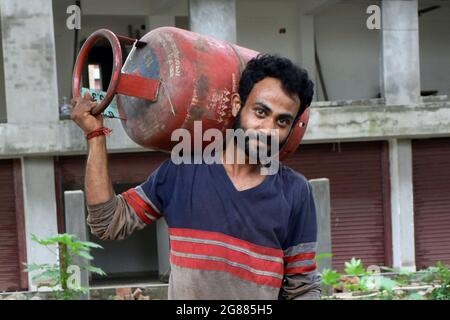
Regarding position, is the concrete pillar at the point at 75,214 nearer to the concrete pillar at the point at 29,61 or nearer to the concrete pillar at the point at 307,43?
the concrete pillar at the point at 29,61

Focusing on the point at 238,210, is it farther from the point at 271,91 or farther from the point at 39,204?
the point at 39,204

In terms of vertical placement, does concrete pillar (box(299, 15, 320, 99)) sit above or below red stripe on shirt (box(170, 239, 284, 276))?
above

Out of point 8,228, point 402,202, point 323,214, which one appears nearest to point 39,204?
point 8,228

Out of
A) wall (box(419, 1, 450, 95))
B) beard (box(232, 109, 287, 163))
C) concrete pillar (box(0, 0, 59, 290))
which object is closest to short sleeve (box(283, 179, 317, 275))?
beard (box(232, 109, 287, 163))

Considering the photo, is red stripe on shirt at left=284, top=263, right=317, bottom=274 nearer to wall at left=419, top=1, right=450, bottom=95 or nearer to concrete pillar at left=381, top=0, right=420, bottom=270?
concrete pillar at left=381, top=0, right=420, bottom=270

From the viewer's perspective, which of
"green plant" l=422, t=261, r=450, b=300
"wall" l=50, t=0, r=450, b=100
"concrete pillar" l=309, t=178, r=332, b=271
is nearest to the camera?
"green plant" l=422, t=261, r=450, b=300

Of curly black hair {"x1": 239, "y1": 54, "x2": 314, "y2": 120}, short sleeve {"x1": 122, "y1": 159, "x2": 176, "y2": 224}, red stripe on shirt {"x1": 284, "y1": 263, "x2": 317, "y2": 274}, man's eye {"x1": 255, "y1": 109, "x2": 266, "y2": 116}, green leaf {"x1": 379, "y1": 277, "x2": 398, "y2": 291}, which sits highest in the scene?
curly black hair {"x1": 239, "y1": 54, "x2": 314, "y2": 120}

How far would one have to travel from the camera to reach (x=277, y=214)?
2109 mm

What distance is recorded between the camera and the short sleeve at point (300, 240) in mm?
2170

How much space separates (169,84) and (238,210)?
51 cm

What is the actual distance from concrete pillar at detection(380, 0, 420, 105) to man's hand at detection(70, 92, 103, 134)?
802 centimetres

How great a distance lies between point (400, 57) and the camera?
943cm

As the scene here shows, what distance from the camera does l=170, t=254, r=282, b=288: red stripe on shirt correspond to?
2068 mm

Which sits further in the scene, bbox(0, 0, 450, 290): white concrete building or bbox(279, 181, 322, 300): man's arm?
bbox(0, 0, 450, 290): white concrete building
